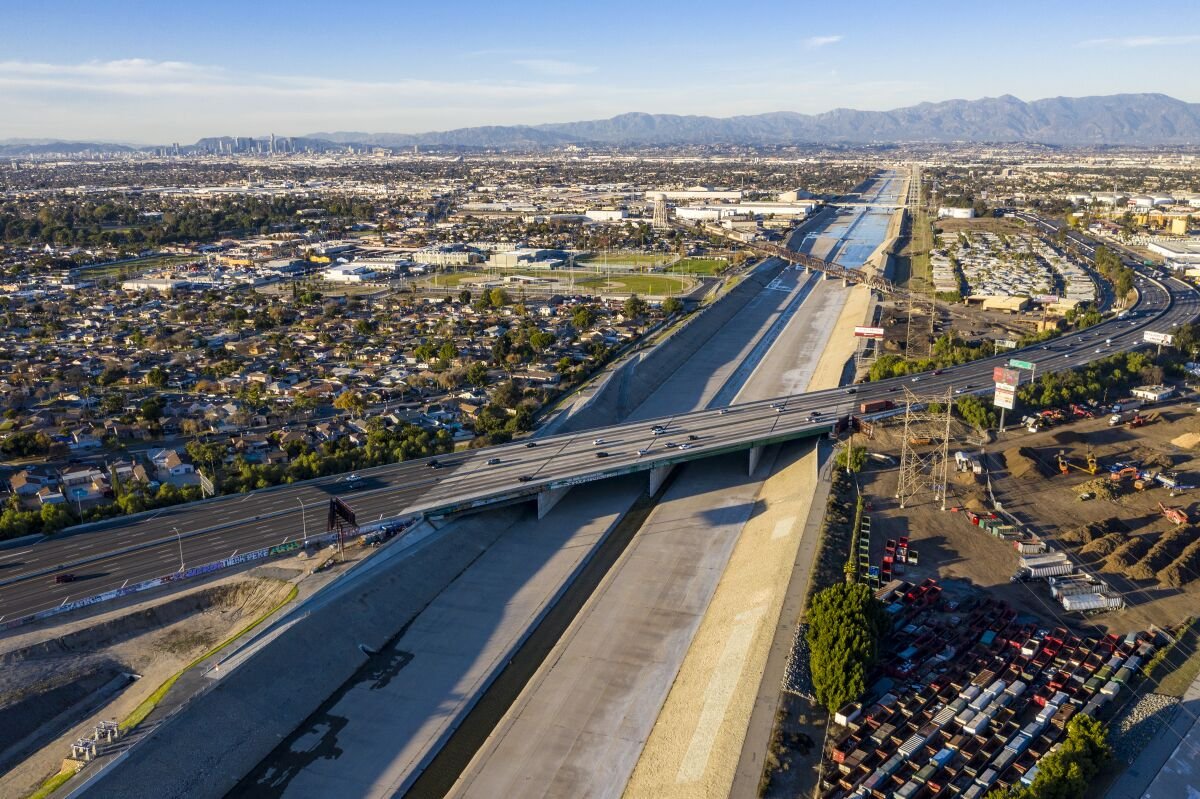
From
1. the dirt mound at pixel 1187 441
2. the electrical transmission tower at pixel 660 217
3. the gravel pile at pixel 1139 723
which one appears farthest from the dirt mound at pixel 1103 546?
the electrical transmission tower at pixel 660 217

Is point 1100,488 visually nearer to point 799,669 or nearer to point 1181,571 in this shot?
point 1181,571

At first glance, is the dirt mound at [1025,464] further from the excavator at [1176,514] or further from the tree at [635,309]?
the tree at [635,309]

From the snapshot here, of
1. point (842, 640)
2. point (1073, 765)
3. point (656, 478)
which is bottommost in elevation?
point (1073, 765)

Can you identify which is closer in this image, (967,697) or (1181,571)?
(967,697)

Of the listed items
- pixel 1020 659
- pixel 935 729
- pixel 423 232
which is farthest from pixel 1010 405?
pixel 423 232

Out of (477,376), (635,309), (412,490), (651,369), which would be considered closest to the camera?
(412,490)

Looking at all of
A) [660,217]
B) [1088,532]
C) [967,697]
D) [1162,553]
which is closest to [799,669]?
[967,697]
